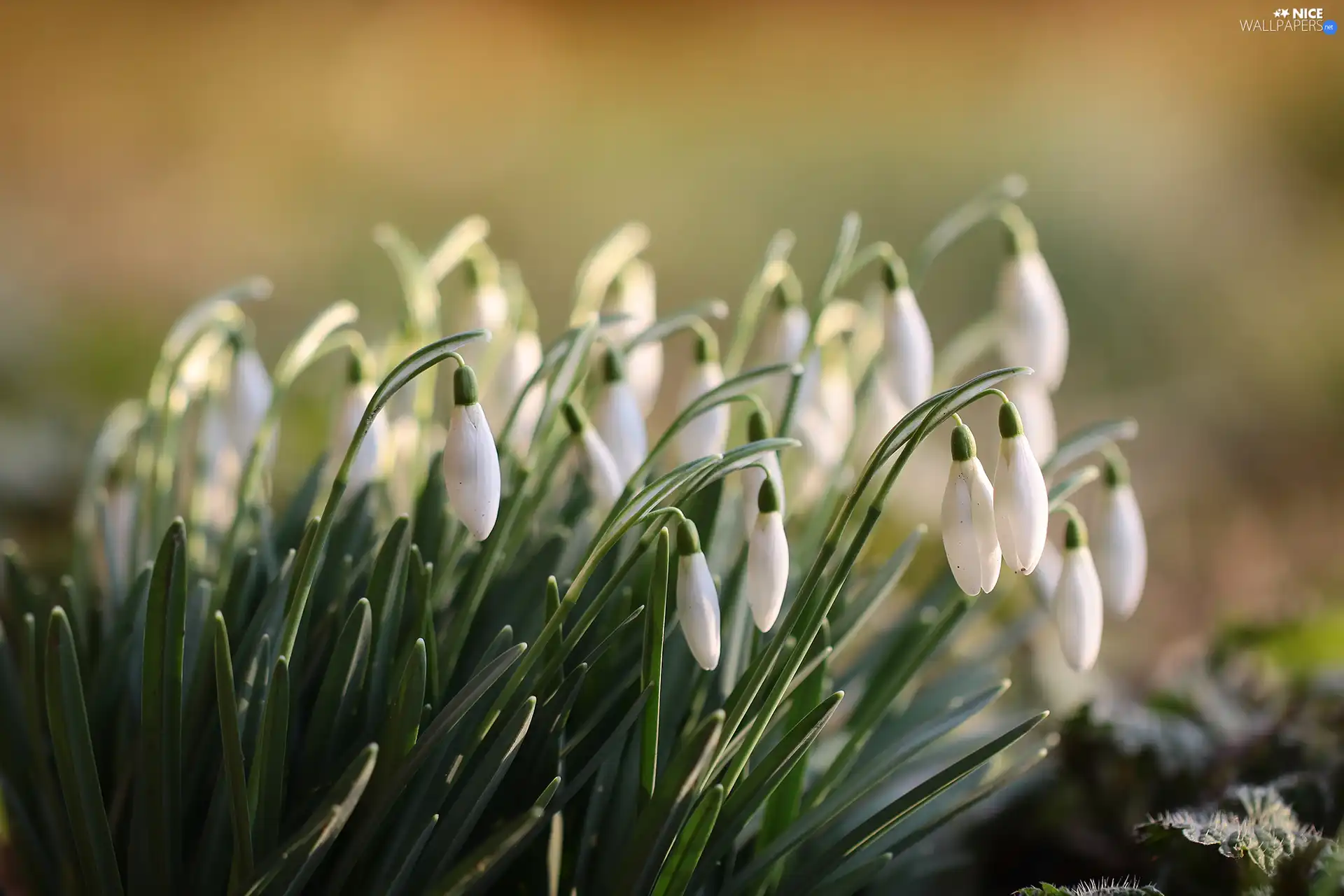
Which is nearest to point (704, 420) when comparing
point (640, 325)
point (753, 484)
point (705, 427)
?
point (705, 427)

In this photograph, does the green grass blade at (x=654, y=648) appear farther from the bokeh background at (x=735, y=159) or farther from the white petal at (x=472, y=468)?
the bokeh background at (x=735, y=159)

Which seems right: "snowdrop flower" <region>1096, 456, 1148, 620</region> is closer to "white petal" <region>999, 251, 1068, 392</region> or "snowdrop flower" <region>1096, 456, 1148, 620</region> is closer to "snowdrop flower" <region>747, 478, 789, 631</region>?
"white petal" <region>999, 251, 1068, 392</region>

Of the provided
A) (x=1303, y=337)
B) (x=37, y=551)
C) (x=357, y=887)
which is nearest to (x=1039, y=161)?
(x=1303, y=337)

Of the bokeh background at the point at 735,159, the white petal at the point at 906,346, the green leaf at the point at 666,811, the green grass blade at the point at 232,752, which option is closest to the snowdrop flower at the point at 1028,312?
the white petal at the point at 906,346

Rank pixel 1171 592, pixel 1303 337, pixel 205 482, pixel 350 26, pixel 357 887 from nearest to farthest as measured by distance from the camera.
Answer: pixel 357 887 < pixel 205 482 < pixel 1171 592 < pixel 1303 337 < pixel 350 26

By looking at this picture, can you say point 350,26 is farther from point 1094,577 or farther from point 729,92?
point 1094,577

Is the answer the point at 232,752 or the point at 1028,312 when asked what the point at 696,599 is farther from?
the point at 1028,312

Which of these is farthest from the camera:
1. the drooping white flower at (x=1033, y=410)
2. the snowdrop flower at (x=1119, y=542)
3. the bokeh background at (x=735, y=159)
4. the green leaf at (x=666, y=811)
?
the bokeh background at (x=735, y=159)

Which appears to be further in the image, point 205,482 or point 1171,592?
point 1171,592
